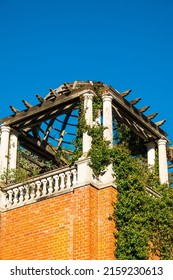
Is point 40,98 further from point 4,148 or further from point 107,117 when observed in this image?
point 107,117

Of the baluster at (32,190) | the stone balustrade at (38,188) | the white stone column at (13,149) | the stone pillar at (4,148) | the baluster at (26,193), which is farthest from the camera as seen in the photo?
the white stone column at (13,149)

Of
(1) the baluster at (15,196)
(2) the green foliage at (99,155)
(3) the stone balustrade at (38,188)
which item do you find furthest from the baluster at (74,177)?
(1) the baluster at (15,196)

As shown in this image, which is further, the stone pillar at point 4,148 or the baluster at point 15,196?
the stone pillar at point 4,148

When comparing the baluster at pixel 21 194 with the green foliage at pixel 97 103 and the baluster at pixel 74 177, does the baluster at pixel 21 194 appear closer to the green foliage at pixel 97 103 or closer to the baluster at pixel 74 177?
the baluster at pixel 74 177

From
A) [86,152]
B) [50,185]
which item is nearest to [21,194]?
[50,185]

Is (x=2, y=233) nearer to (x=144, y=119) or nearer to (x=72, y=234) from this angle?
(x=72, y=234)

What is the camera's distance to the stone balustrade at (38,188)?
20.6m

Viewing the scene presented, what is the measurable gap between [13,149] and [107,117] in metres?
3.82

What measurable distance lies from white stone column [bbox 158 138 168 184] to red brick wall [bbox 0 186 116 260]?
3.91 m

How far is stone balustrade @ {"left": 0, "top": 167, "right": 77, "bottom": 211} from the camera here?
20.6 m

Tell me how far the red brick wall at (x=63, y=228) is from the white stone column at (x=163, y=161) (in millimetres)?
3906

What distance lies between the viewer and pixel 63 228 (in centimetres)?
2000
